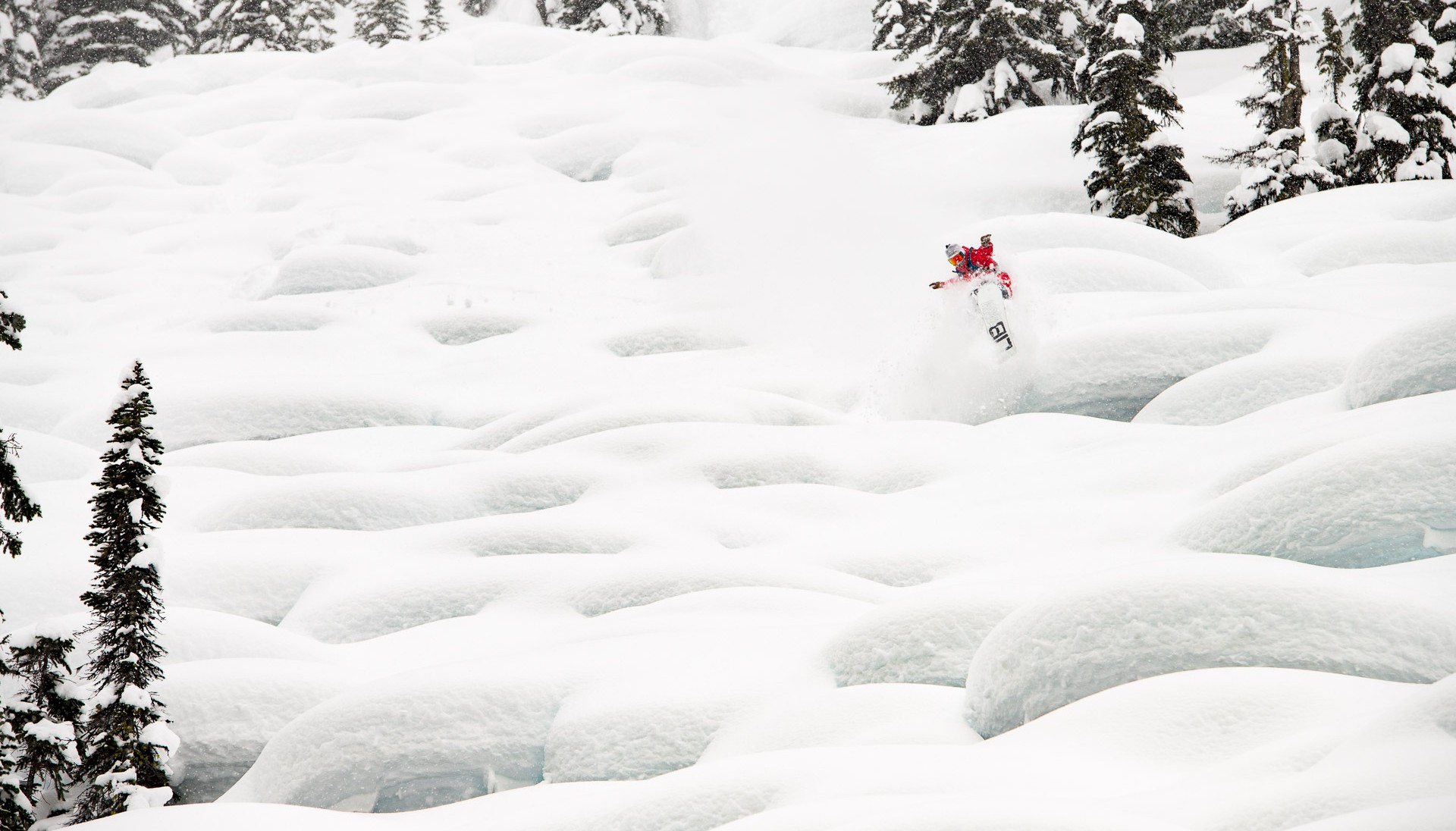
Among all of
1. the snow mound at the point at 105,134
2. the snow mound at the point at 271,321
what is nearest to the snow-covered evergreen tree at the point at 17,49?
the snow mound at the point at 105,134

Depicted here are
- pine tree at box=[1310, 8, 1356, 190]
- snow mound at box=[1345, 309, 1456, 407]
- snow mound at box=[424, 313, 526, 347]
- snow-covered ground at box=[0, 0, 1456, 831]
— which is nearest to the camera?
snow-covered ground at box=[0, 0, 1456, 831]

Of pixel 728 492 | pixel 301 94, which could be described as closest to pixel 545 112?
→ pixel 301 94

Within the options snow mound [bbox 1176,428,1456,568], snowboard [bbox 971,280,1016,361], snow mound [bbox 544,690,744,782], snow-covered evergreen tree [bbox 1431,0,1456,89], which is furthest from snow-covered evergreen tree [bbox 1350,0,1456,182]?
snow mound [bbox 544,690,744,782]

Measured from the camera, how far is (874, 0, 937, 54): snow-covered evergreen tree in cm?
3097

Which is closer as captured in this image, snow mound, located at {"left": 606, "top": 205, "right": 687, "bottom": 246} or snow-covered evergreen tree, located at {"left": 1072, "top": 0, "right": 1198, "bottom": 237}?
snow-covered evergreen tree, located at {"left": 1072, "top": 0, "right": 1198, "bottom": 237}

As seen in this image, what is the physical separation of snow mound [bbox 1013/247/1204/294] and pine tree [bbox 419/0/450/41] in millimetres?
40804

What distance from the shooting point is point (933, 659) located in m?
5.45

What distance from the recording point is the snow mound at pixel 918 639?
5395mm

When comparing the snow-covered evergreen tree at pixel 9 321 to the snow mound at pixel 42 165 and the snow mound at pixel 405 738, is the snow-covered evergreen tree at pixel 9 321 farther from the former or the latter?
the snow mound at pixel 42 165

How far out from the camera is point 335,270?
1948cm

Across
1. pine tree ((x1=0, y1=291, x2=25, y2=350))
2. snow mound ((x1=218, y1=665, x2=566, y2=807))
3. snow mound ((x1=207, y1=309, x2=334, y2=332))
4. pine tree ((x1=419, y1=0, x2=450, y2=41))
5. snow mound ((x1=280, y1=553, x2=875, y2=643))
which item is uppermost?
pine tree ((x1=0, y1=291, x2=25, y2=350))

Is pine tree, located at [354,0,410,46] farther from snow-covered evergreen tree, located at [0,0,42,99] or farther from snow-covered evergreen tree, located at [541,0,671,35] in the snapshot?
snow-covered evergreen tree, located at [0,0,42,99]

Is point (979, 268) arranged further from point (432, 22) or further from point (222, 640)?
point (432, 22)

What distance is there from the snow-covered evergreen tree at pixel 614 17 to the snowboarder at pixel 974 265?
32695mm
